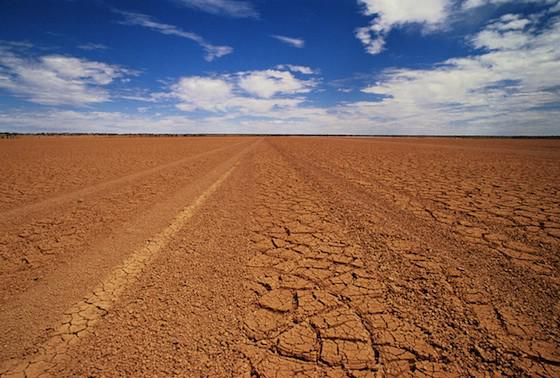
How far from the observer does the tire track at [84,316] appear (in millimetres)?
1553

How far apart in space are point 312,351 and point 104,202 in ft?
16.5

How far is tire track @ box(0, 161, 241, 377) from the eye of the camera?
5.10ft

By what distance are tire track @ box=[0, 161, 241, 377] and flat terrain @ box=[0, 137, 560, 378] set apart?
1 cm

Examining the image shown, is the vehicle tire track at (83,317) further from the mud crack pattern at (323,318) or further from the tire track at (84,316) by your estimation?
the mud crack pattern at (323,318)

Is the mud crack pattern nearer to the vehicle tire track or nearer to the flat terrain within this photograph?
the flat terrain

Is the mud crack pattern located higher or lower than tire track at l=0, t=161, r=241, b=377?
lower

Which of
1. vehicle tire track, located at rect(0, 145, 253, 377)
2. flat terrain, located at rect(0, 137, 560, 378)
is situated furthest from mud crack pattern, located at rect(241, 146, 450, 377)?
vehicle tire track, located at rect(0, 145, 253, 377)

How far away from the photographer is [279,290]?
2.35 m

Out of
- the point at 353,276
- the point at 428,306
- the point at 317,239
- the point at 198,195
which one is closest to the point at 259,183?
the point at 198,195

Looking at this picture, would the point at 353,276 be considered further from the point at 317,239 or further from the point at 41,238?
the point at 41,238

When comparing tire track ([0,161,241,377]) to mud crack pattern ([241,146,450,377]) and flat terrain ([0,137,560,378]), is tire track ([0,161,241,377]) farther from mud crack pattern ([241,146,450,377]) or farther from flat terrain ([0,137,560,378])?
mud crack pattern ([241,146,450,377])

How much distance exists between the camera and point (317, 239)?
3467 millimetres

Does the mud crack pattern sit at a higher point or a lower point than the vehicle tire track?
lower

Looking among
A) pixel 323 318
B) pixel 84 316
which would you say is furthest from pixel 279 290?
pixel 84 316
